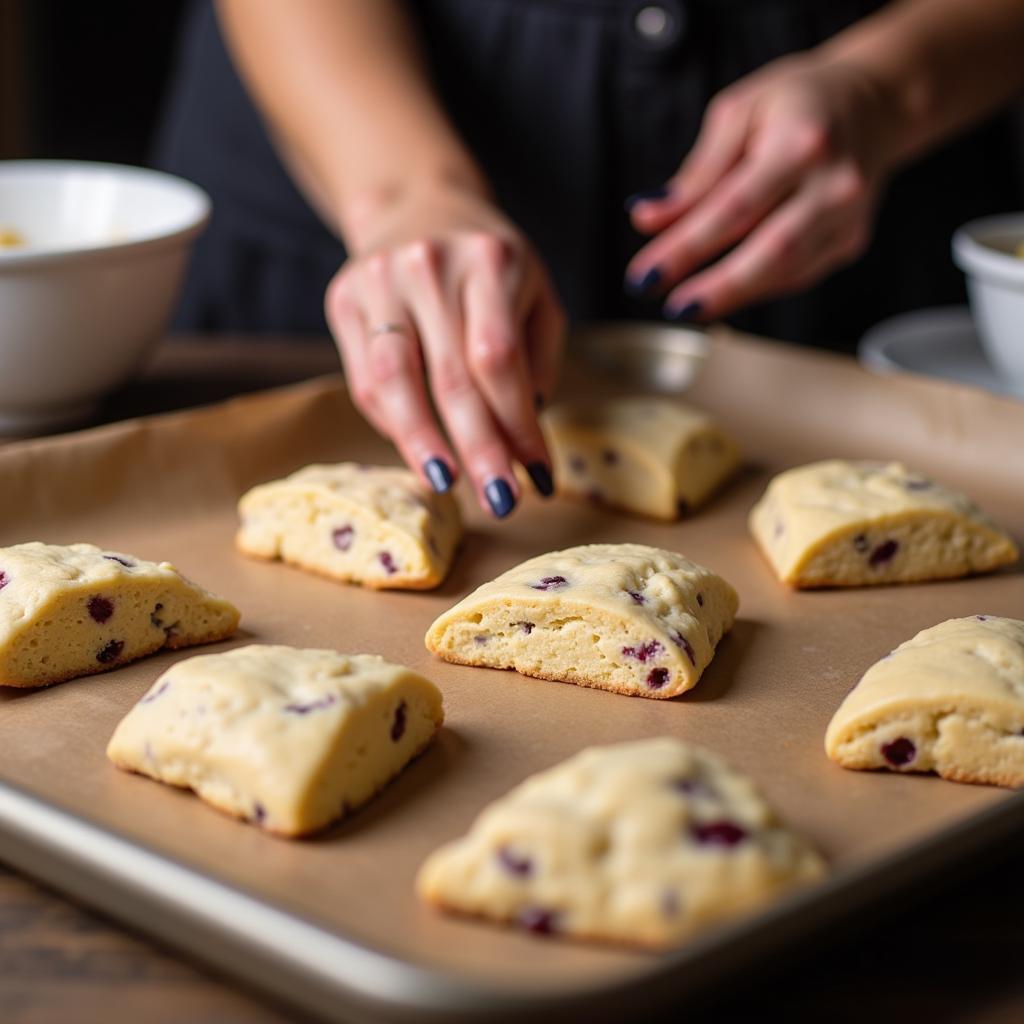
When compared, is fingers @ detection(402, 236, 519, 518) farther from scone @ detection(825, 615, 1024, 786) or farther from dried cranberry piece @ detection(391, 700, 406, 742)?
scone @ detection(825, 615, 1024, 786)

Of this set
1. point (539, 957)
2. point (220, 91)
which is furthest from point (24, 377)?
point (539, 957)

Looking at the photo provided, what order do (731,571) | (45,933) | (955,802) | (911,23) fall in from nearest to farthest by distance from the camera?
(45,933)
(955,802)
(731,571)
(911,23)

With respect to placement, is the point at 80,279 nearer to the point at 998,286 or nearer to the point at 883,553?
the point at 883,553

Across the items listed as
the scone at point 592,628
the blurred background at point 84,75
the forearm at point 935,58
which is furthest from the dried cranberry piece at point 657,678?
the blurred background at point 84,75

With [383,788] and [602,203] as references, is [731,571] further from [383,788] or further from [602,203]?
[602,203]

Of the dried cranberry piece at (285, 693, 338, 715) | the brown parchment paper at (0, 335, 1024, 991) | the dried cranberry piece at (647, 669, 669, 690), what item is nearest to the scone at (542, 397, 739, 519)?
the brown parchment paper at (0, 335, 1024, 991)

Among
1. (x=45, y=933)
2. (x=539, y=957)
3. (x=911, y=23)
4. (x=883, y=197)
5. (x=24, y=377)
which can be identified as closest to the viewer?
(x=539, y=957)

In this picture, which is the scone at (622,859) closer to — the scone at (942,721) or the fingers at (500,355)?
the scone at (942,721)
